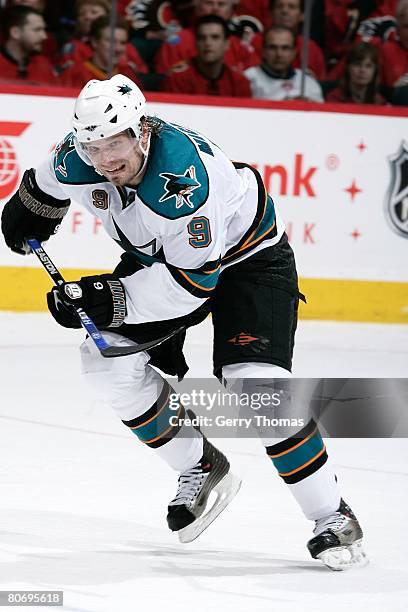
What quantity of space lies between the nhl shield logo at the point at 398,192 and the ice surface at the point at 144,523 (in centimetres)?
151

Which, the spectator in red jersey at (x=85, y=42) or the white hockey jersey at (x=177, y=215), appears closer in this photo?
the white hockey jersey at (x=177, y=215)

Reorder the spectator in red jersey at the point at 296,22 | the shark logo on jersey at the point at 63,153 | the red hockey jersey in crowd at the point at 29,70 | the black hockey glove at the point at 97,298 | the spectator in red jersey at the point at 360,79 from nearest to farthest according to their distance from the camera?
the black hockey glove at the point at 97,298 → the shark logo on jersey at the point at 63,153 → the red hockey jersey in crowd at the point at 29,70 → the spectator in red jersey at the point at 360,79 → the spectator in red jersey at the point at 296,22

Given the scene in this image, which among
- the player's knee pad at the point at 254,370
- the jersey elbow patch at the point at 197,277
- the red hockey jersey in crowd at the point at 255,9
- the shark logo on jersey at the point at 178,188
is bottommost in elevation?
the red hockey jersey in crowd at the point at 255,9

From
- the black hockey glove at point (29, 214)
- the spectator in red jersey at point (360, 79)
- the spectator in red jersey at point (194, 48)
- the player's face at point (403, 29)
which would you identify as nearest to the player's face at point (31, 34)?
the spectator in red jersey at point (194, 48)

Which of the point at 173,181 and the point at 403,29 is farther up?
the point at 173,181

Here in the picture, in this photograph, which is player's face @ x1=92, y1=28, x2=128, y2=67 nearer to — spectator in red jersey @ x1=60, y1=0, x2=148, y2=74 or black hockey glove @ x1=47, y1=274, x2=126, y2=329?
spectator in red jersey @ x1=60, y1=0, x2=148, y2=74

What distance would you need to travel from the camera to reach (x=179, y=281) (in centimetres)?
288

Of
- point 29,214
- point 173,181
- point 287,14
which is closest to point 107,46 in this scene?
point 287,14

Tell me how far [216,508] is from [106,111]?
1.14 meters

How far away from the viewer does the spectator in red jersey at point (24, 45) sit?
6000 mm

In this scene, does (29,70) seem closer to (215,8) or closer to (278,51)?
(215,8)

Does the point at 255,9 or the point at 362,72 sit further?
the point at 255,9

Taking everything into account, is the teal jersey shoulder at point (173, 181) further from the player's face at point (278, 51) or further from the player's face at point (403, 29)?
the player's face at point (403, 29)

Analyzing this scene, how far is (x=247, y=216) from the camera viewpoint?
10.1 feet
